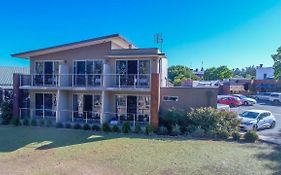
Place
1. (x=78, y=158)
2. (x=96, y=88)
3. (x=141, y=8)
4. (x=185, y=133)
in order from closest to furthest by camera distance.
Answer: (x=78, y=158)
(x=185, y=133)
(x=96, y=88)
(x=141, y=8)

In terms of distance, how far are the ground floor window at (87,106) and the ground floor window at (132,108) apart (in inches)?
70.0

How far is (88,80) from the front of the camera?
2028cm

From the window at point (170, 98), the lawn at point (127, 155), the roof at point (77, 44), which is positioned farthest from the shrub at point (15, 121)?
the window at point (170, 98)

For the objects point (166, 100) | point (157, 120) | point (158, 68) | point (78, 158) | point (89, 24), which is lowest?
point (78, 158)

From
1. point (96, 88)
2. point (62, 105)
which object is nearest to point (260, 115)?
point (96, 88)

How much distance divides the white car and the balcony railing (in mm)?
7901

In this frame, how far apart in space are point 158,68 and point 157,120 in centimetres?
457

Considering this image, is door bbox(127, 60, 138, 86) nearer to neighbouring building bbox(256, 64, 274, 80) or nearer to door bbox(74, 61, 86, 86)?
door bbox(74, 61, 86, 86)

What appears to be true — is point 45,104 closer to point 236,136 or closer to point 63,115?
point 63,115

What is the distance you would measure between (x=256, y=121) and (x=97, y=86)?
12713mm

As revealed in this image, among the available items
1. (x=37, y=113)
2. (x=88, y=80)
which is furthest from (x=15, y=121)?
(x=88, y=80)

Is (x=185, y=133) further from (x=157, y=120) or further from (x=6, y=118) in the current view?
(x=6, y=118)

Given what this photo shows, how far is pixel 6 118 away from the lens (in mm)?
20766

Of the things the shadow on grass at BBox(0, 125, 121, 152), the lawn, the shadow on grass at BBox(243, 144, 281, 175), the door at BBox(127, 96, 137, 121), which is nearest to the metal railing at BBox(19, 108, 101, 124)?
the shadow on grass at BBox(0, 125, 121, 152)
